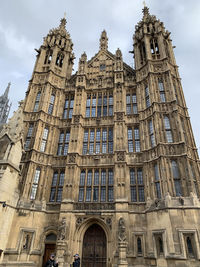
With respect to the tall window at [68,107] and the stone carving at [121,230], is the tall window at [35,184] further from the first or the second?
the stone carving at [121,230]

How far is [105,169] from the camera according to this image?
59.7ft

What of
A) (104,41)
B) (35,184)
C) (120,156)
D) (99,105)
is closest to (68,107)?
(99,105)

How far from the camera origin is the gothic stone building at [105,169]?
14.1 meters

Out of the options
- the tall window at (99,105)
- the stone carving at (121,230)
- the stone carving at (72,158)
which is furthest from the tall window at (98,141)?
the stone carving at (121,230)

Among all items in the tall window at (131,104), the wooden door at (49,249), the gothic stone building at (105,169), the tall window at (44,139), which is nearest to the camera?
the gothic stone building at (105,169)

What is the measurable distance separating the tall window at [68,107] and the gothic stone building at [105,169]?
0.41ft

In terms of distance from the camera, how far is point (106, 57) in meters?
26.0

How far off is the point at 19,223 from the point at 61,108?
40.2ft

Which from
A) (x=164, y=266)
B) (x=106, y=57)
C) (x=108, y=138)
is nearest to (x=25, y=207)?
(x=108, y=138)

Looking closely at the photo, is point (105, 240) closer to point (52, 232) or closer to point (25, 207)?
point (52, 232)

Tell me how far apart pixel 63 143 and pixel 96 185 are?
5.63 metres

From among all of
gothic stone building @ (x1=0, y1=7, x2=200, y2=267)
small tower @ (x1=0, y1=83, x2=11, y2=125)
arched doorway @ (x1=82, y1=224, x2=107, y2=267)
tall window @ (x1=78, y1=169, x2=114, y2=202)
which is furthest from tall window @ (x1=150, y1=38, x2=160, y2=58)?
small tower @ (x1=0, y1=83, x2=11, y2=125)

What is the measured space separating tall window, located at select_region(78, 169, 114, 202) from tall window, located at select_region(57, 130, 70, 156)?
2922 millimetres

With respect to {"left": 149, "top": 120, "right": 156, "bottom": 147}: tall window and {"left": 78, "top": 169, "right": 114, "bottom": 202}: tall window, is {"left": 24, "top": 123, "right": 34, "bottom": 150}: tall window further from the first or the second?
{"left": 149, "top": 120, "right": 156, "bottom": 147}: tall window
